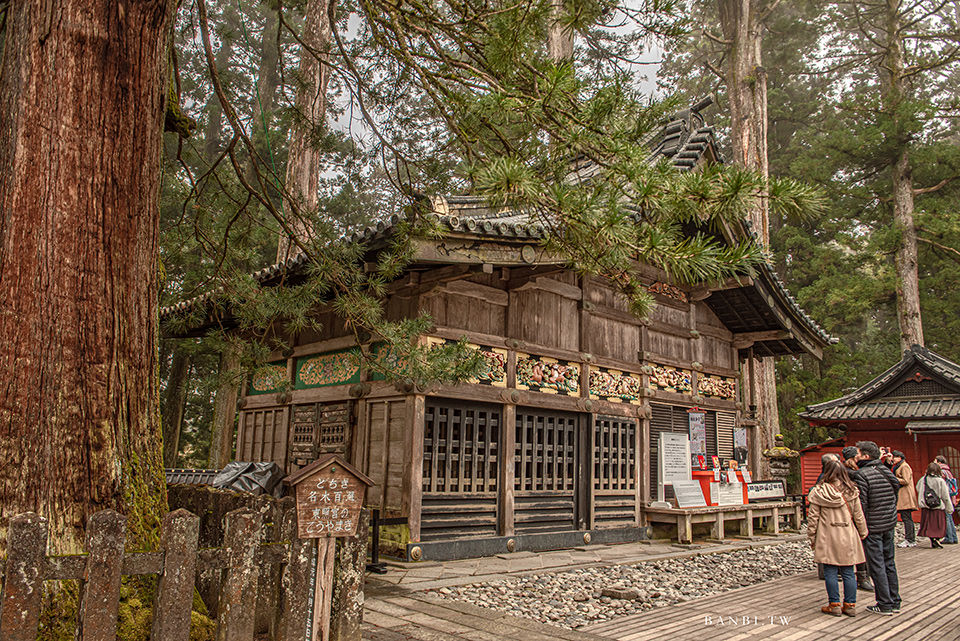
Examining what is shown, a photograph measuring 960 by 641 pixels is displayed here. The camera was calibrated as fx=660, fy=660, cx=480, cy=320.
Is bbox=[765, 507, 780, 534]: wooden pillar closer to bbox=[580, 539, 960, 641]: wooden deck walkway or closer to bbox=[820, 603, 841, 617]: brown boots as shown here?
bbox=[580, 539, 960, 641]: wooden deck walkway

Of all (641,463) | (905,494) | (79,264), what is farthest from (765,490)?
(79,264)

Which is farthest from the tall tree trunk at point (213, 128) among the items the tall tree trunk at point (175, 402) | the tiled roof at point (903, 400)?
the tiled roof at point (903, 400)

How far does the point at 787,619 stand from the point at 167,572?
204 inches

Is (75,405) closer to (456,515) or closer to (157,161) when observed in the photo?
(157,161)

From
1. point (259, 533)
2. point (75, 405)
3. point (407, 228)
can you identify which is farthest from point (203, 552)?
point (407, 228)

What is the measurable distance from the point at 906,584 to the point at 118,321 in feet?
29.2

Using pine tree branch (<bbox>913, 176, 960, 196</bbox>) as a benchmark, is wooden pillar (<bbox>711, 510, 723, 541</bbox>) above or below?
below

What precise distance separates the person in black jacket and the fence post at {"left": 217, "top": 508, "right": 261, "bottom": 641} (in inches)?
229

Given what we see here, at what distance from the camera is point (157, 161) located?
4016mm

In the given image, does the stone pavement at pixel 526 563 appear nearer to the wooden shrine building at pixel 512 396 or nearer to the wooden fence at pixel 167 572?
the wooden shrine building at pixel 512 396

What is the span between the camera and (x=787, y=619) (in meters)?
5.79

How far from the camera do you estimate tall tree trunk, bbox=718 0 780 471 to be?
16.9m

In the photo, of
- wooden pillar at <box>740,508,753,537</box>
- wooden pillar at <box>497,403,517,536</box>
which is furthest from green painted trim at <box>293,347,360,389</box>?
wooden pillar at <box>740,508,753,537</box>

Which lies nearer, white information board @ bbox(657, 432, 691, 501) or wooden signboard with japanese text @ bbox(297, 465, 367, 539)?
wooden signboard with japanese text @ bbox(297, 465, 367, 539)
